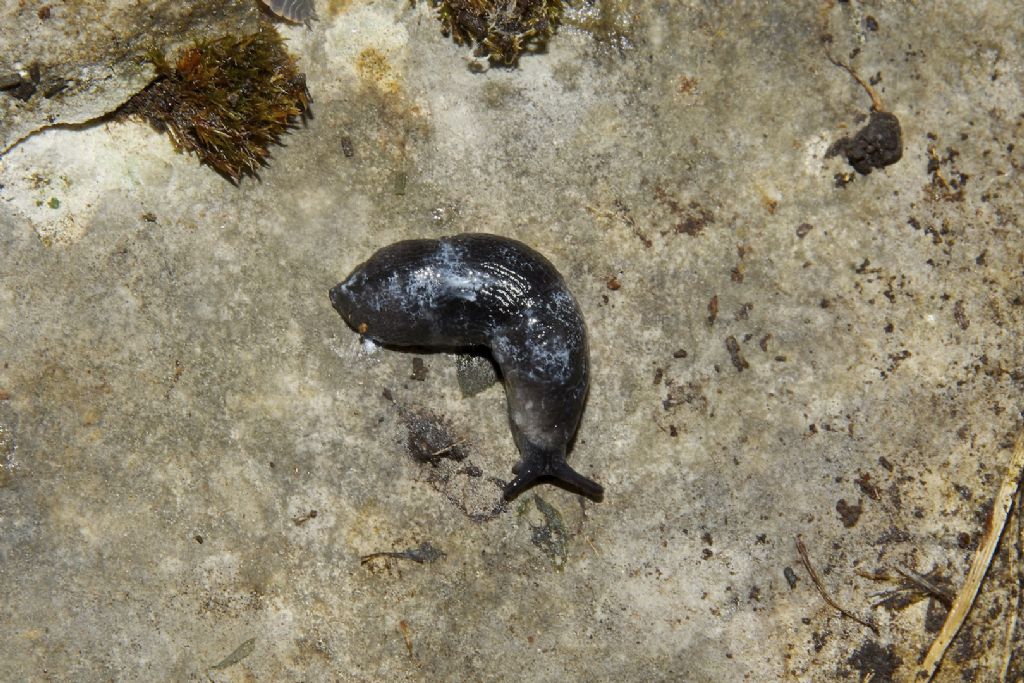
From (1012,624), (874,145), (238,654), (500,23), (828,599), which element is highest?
(874,145)

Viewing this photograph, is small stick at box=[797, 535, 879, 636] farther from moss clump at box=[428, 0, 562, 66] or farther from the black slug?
moss clump at box=[428, 0, 562, 66]

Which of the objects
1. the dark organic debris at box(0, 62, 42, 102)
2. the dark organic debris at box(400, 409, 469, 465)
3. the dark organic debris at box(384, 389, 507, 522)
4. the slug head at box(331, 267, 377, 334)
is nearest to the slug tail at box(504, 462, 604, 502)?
the dark organic debris at box(384, 389, 507, 522)

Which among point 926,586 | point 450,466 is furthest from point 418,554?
point 926,586

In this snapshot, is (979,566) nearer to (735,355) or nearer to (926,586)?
(926,586)

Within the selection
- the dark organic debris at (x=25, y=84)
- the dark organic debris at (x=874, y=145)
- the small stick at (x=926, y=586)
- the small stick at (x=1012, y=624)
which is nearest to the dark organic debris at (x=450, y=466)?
the small stick at (x=926, y=586)

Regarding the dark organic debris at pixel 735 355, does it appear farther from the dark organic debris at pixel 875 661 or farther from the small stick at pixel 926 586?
the dark organic debris at pixel 875 661
